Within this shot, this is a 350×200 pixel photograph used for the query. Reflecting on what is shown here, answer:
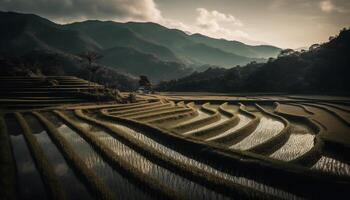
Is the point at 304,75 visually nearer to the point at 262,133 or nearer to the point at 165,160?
the point at 262,133

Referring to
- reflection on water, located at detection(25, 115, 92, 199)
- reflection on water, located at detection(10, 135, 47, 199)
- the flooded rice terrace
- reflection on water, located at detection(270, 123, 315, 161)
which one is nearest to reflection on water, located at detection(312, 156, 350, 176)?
the flooded rice terrace

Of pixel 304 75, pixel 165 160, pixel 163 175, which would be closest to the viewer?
pixel 163 175

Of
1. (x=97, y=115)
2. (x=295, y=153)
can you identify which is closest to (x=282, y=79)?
(x=97, y=115)

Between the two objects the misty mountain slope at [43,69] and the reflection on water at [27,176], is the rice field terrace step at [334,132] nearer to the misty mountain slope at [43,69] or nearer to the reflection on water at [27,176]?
the reflection on water at [27,176]

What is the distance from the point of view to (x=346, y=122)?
34.3 meters

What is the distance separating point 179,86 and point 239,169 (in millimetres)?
120198

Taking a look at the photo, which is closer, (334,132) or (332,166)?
(332,166)

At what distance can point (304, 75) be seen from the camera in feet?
322

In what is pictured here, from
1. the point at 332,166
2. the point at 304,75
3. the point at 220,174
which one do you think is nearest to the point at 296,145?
the point at 332,166

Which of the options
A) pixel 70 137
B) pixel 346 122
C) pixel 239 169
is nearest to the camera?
pixel 239 169

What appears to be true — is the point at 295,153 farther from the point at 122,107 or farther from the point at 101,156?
the point at 122,107

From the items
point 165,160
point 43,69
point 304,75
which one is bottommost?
point 165,160

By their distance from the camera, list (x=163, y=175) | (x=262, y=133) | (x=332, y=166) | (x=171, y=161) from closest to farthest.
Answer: (x=163, y=175) < (x=171, y=161) < (x=332, y=166) < (x=262, y=133)

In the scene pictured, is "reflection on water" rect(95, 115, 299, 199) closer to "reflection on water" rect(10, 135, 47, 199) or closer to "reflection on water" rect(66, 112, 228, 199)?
"reflection on water" rect(66, 112, 228, 199)
